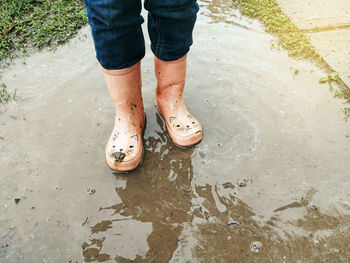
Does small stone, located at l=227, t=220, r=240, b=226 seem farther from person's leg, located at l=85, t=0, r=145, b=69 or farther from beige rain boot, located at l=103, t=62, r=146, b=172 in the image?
person's leg, located at l=85, t=0, r=145, b=69

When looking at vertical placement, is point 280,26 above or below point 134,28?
below

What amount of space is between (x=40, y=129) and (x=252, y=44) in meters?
1.75

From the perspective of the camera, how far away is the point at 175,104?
1607mm

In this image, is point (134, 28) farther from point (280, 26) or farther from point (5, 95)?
point (280, 26)

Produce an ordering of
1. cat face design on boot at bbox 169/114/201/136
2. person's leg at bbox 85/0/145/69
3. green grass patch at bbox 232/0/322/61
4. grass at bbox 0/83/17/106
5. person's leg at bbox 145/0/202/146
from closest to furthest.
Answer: person's leg at bbox 85/0/145/69, person's leg at bbox 145/0/202/146, cat face design on boot at bbox 169/114/201/136, grass at bbox 0/83/17/106, green grass patch at bbox 232/0/322/61

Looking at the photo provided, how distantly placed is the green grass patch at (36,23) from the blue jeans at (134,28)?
49.4 inches

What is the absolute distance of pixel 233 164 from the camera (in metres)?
1.49

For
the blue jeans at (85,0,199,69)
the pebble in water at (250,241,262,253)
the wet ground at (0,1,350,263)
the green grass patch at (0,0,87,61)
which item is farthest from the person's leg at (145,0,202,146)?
the green grass patch at (0,0,87,61)

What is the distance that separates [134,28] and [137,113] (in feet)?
1.66

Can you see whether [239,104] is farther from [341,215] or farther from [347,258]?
[347,258]

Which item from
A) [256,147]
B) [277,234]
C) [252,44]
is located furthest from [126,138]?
[252,44]

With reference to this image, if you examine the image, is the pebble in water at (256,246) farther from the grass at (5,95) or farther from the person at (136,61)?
the grass at (5,95)

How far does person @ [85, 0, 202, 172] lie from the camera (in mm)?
1137

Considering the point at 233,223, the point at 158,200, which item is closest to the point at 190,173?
the point at 158,200
